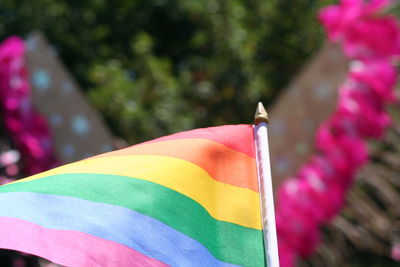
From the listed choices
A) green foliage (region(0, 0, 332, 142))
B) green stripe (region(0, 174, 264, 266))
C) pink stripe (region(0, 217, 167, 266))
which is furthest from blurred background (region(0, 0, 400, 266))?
pink stripe (region(0, 217, 167, 266))

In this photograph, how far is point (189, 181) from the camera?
7.17ft

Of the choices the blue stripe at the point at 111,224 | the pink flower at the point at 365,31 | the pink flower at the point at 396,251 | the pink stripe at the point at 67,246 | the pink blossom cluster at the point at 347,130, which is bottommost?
the pink stripe at the point at 67,246

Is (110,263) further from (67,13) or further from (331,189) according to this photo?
(67,13)

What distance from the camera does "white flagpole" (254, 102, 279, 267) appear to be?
2002 mm

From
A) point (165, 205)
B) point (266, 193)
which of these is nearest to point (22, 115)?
point (165, 205)

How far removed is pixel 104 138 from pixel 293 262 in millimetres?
1571

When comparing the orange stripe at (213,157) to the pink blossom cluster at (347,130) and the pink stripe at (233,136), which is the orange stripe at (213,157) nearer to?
the pink stripe at (233,136)

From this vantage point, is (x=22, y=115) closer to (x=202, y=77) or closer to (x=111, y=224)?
(x=202, y=77)

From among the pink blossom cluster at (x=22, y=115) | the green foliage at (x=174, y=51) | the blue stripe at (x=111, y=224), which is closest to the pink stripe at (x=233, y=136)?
the blue stripe at (x=111, y=224)

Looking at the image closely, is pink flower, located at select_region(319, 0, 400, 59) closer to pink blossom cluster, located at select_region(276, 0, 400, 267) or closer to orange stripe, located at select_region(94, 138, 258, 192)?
pink blossom cluster, located at select_region(276, 0, 400, 267)

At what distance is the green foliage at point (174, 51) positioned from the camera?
644cm

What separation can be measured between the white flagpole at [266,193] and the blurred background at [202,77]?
276 centimetres

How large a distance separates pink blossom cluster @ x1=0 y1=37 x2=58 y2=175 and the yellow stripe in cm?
327

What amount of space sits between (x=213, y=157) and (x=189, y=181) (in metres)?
0.13
